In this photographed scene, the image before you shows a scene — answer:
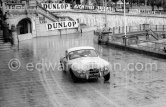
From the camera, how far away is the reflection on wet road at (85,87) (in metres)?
12.9

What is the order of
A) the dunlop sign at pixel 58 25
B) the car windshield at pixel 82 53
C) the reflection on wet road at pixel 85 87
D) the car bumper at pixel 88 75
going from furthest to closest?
the dunlop sign at pixel 58 25 < the car windshield at pixel 82 53 < the car bumper at pixel 88 75 < the reflection on wet road at pixel 85 87

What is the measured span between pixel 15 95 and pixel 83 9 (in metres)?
48.0

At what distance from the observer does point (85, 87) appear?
1538 cm

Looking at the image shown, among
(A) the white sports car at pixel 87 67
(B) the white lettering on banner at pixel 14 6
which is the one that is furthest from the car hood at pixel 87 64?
(B) the white lettering on banner at pixel 14 6

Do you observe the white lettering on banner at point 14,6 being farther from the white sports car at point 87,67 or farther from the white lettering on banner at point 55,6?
the white sports car at point 87,67

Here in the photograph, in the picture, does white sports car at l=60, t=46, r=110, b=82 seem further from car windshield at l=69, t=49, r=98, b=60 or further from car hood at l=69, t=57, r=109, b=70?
car windshield at l=69, t=49, r=98, b=60

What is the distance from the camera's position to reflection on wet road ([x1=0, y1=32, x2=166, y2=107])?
12.9 metres

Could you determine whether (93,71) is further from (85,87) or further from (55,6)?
(55,6)

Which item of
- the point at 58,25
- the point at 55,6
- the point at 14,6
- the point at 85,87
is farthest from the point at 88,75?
the point at 55,6

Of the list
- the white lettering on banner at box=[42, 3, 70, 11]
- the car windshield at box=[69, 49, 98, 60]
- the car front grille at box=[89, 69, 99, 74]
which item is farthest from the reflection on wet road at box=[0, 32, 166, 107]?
the white lettering on banner at box=[42, 3, 70, 11]

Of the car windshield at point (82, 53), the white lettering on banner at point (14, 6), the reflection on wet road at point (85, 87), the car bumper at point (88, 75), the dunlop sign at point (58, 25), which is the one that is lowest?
A: the reflection on wet road at point (85, 87)

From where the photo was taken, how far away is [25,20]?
154ft

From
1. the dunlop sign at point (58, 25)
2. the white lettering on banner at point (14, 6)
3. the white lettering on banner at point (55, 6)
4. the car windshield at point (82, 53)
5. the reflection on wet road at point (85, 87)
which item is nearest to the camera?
the reflection on wet road at point (85, 87)

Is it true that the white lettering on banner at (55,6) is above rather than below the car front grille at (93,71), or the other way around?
above
